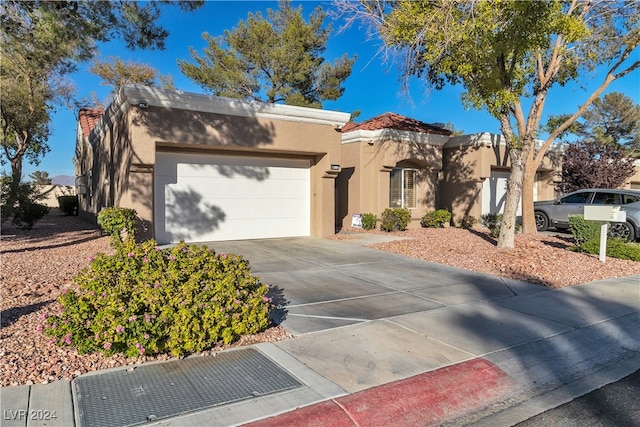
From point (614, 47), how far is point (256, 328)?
1408cm

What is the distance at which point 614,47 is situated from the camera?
13148 mm

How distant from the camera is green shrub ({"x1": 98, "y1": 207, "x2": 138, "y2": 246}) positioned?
974 cm

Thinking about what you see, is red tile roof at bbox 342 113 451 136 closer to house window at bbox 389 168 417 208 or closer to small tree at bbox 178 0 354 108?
house window at bbox 389 168 417 208

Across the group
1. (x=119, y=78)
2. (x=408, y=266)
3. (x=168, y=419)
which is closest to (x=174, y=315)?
(x=168, y=419)

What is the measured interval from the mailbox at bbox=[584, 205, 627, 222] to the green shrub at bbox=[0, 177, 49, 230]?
15513 millimetres

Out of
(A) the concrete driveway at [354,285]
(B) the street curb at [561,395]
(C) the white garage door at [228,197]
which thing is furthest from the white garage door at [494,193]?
(B) the street curb at [561,395]

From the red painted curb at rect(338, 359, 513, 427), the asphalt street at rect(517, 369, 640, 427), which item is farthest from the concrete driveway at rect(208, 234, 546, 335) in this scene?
the asphalt street at rect(517, 369, 640, 427)

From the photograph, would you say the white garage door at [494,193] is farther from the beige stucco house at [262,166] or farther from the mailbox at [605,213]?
the mailbox at [605,213]

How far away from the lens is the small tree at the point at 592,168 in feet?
66.3

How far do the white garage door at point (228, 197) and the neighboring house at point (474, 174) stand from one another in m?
7.53

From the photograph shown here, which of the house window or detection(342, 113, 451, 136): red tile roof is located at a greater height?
detection(342, 113, 451, 136): red tile roof

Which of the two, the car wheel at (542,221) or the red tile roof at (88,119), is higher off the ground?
the red tile roof at (88,119)

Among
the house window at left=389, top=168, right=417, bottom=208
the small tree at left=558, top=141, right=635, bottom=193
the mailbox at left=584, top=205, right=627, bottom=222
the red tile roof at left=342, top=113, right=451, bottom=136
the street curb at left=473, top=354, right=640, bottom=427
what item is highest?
the red tile roof at left=342, top=113, right=451, bottom=136

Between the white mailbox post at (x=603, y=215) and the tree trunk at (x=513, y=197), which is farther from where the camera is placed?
the tree trunk at (x=513, y=197)
